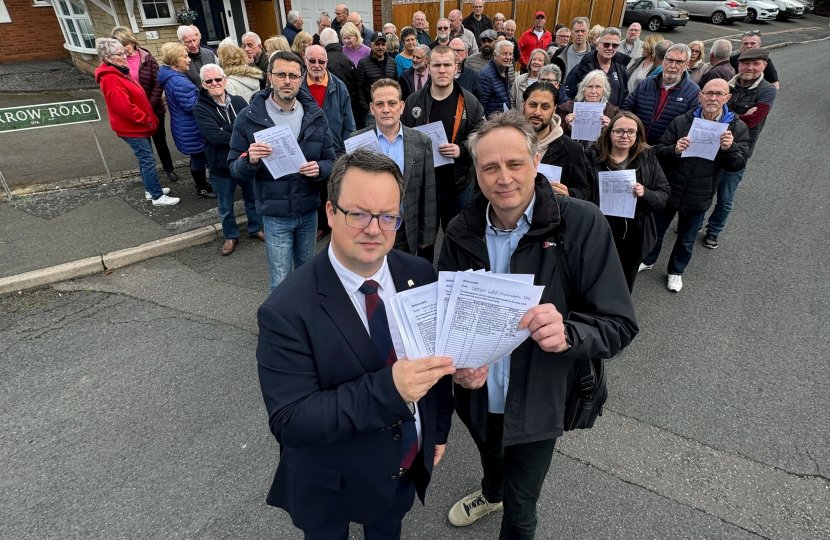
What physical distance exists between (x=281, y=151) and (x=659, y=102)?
4096mm

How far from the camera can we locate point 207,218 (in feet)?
20.0

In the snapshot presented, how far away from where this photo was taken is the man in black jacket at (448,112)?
450 centimetres

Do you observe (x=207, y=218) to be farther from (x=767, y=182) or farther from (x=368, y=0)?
(x=368, y=0)

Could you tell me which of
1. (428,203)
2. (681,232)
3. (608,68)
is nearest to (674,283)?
(681,232)

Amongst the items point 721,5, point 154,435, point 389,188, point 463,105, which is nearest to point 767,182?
point 463,105

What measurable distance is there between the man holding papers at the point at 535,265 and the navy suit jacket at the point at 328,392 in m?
0.37

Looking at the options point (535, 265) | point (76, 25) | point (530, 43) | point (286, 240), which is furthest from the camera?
point (76, 25)

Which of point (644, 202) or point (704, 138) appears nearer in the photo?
point (644, 202)

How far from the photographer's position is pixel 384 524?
216 cm

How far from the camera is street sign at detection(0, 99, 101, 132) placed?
607 cm

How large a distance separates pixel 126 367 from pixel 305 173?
2.09 m

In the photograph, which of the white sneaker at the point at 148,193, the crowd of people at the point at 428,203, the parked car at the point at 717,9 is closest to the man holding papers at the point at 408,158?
the crowd of people at the point at 428,203

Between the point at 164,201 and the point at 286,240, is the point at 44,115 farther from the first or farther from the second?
the point at 286,240

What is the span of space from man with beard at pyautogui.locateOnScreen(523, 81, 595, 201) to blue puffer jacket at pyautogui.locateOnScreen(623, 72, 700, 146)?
2.14m
